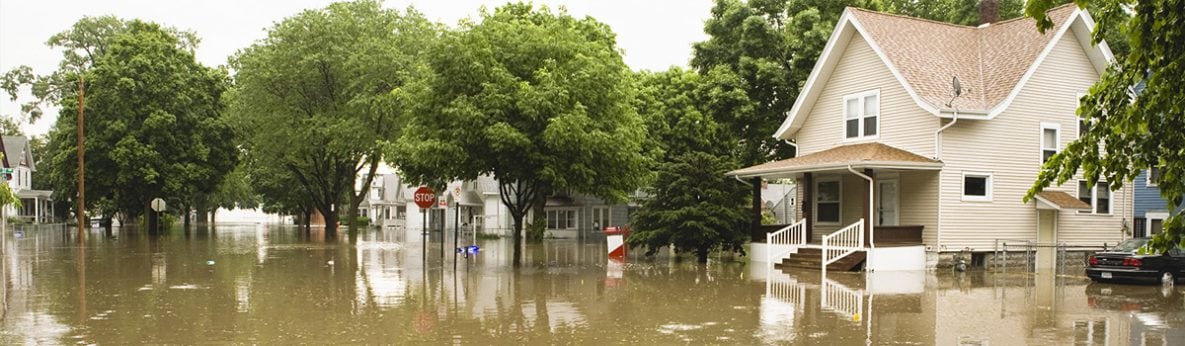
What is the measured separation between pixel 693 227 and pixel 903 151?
20.0ft

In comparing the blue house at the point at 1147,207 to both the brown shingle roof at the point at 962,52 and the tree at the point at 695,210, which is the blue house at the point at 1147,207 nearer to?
the brown shingle roof at the point at 962,52

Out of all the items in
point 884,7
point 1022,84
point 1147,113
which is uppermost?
point 884,7

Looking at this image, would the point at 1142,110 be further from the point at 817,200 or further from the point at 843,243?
the point at 817,200

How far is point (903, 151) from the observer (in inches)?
1032

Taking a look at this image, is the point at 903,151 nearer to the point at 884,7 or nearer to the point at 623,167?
the point at 623,167

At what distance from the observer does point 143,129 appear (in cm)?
4997

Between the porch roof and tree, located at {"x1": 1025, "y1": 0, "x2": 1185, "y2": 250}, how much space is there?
55.1ft

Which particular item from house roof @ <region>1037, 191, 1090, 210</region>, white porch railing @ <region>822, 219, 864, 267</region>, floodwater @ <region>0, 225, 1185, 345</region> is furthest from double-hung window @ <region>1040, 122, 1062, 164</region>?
white porch railing @ <region>822, 219, 864, 267</region>

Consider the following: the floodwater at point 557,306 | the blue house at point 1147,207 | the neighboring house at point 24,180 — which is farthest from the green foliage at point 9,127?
the blue house at point 1147,207

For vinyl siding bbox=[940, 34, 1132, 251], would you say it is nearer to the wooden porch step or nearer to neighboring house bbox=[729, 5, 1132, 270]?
neighboring house bbox=[729, 5, 1132, 270]

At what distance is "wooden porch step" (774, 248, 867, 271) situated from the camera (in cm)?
2467

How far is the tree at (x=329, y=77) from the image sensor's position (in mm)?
45562

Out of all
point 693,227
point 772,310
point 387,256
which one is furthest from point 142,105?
point 772,310

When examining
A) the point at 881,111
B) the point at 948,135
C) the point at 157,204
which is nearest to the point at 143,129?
the point at 157,204
